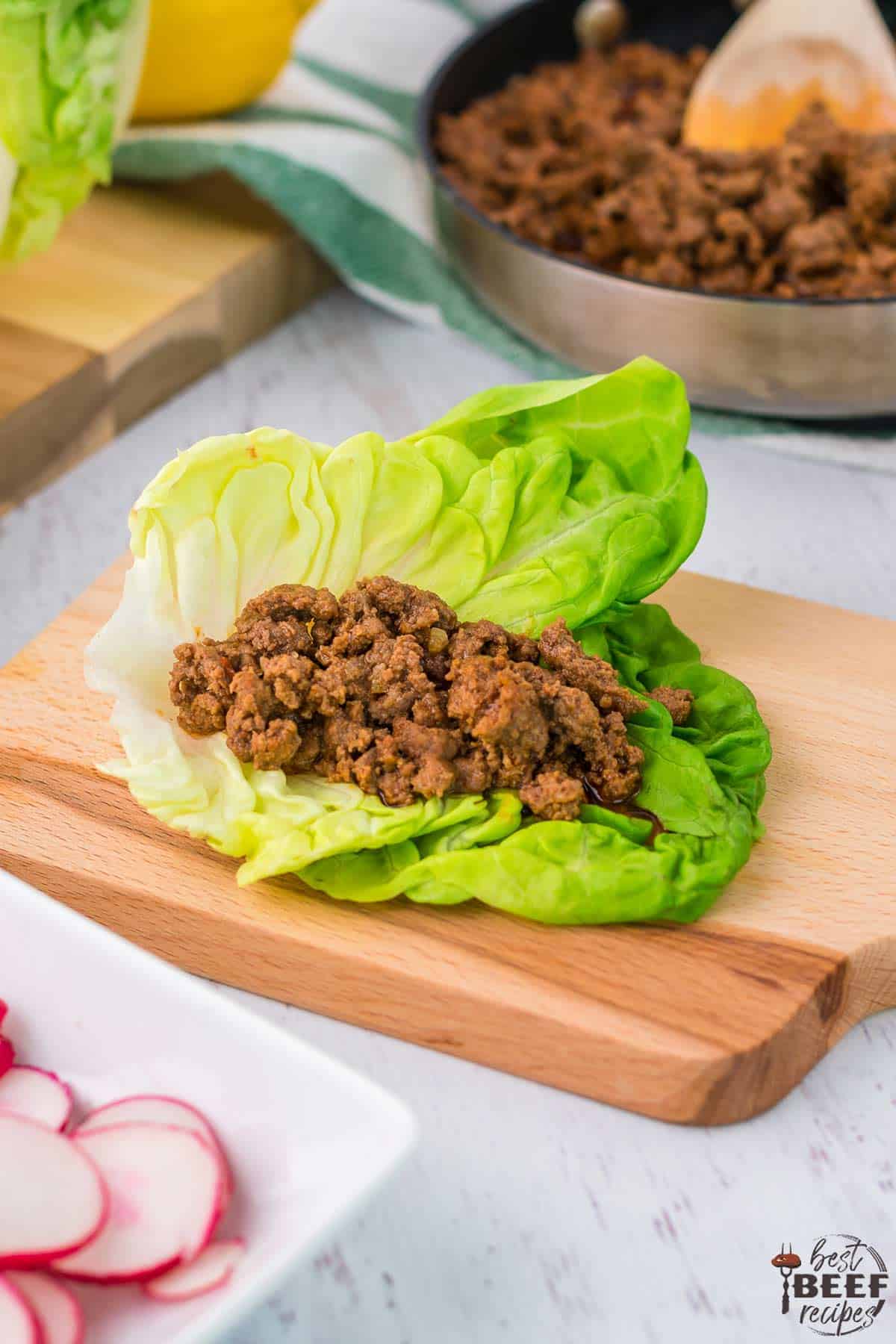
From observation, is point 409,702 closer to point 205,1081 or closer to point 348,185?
point 205,1081

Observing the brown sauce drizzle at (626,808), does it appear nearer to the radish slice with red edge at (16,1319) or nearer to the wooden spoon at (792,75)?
the radish slice with red edge at (16,1319)

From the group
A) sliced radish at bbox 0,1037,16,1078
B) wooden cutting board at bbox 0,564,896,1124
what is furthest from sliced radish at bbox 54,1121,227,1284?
wooden cutting board at bbox 0,564,896,1124

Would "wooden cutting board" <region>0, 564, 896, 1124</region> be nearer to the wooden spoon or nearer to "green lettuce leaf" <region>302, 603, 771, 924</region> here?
"green lettuce leaf" <region>302, 603, 771, 924</region>

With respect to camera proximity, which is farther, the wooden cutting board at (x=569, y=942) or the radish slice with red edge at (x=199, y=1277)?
the wooden cutting board at (x=569, y=942)

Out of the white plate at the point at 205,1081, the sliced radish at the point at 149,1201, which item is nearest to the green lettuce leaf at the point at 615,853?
the white plate at the point at 205,1081

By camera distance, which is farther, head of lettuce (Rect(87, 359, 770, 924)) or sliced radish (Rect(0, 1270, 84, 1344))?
head of lettuce (Rect(87, 359, 770, 924))

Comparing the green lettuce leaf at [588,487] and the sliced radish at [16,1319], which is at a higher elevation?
the green lettuce leaf at [588,487]
